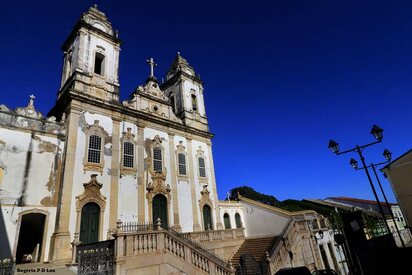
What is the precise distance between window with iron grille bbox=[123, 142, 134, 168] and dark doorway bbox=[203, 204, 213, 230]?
7.49 metres

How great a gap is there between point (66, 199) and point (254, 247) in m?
13.1

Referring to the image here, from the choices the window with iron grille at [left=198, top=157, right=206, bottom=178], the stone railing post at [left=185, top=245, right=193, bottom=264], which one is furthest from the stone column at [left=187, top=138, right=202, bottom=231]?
the stone railing post at [left=185, top=245, right=193, bottom=264]

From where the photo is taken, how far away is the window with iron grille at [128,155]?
17.2m

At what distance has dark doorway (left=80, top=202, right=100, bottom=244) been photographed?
13.6 metres

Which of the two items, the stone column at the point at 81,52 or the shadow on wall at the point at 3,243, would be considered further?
the stone column at the point at 81,52

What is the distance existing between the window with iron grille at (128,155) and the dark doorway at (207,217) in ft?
24.6

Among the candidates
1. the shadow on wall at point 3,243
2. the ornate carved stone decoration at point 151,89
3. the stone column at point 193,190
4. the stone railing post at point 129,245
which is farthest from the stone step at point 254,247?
the ornate carved stone decoration at point 151,89

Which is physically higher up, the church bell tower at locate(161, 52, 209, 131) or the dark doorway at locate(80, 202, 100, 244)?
the church bell tower at locate(161, 52, 209, 131)

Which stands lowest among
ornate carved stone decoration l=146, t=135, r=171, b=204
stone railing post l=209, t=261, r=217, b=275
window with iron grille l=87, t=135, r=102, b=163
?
stone railing post l=209, t=261, r=217, b=275

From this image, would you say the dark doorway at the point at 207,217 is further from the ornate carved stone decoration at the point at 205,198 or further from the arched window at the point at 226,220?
the arched window at the point at 226,220

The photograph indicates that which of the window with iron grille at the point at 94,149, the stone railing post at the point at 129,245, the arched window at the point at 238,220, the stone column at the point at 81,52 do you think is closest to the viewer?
the stone railing post at the point at 129,245

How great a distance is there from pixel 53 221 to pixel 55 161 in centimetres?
339

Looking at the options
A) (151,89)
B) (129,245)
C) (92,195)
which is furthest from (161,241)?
(151,89)

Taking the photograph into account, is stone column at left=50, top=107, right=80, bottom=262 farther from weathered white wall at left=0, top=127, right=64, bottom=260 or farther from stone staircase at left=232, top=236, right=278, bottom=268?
stone staircase at left=232, top=236, right=278, bottom=268
